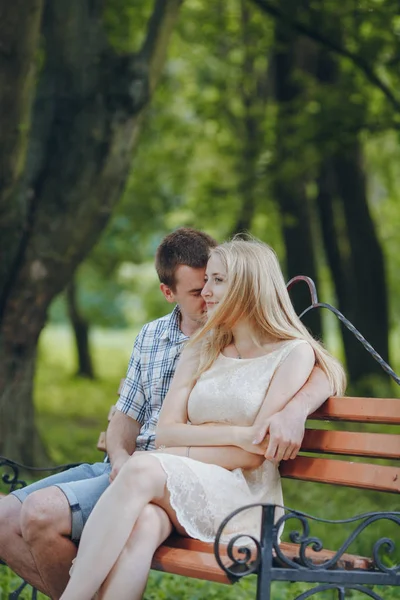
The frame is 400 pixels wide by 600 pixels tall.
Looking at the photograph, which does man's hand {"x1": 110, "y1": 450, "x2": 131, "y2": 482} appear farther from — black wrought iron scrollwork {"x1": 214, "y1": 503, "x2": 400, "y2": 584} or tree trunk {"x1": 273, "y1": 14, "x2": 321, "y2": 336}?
tree trunk {"x1": 273, "y1": 14, "x2": 321, "y2": 336}

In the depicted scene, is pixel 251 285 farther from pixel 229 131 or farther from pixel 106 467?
pixel 229 131

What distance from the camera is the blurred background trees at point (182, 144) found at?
27.9ft

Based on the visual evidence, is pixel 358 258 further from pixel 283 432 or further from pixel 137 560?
pixel 137 560

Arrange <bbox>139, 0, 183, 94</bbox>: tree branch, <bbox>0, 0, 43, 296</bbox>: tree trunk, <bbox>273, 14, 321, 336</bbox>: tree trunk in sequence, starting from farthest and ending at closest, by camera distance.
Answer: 1. <bbox>273, 14, 321, 336</bbox>: tree trunk
2. <bbox>139, 0, 183, 94</bbox>: tree branch
3. <bbox>0, 0, 43, 296</bbox>: tree trunk

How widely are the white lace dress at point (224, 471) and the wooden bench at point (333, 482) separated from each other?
0.40ft

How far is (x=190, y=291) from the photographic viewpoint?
4.89 m

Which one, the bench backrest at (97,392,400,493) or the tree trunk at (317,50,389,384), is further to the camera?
the tree trunk at (317,50,389,384)

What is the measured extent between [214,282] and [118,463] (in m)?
0.87

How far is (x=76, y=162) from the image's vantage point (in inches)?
338

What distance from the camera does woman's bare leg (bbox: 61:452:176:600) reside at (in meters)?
4.04

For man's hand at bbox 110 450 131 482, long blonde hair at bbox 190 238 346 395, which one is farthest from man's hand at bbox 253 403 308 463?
man's hand at bbox 110 450 131 482

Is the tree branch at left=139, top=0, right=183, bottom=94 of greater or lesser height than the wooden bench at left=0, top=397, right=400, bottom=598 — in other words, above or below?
above

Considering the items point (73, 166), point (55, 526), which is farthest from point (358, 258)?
point (55, 526)

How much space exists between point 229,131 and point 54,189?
357 inches
